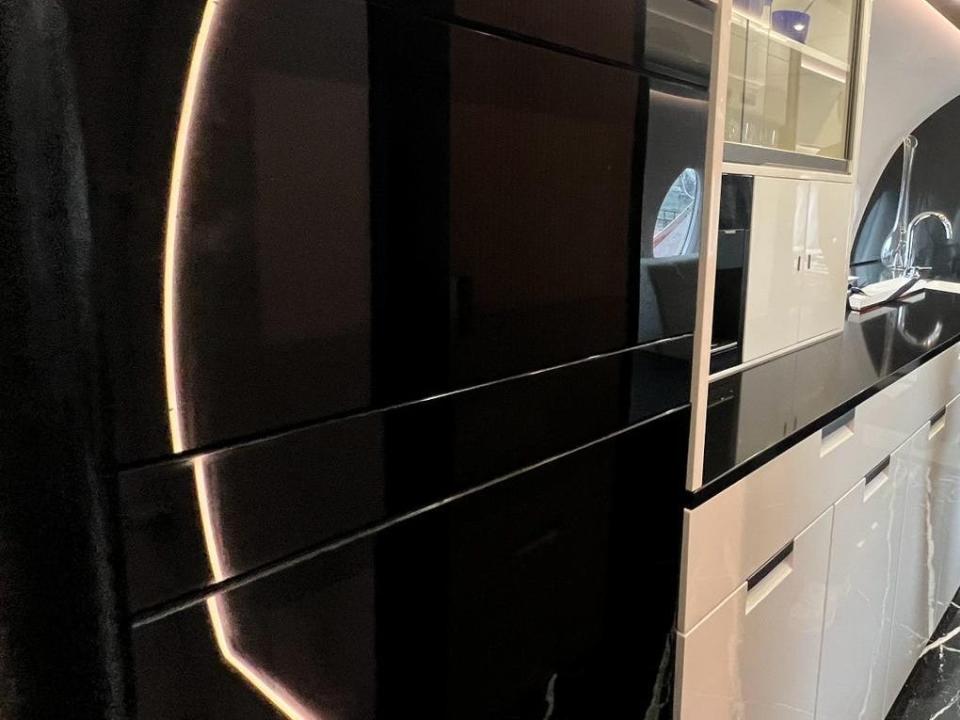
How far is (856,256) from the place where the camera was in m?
2.86

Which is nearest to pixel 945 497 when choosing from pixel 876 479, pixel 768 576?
pixel 876 479

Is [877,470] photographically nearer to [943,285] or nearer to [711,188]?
[711,188]

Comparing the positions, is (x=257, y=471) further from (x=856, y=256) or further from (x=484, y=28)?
(x=856, y=256)

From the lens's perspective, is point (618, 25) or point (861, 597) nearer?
point (618, 25)

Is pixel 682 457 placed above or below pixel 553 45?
below

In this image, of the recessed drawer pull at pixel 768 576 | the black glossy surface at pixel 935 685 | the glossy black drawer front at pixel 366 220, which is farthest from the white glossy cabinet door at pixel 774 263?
the black glossy surface at pixel 935 685

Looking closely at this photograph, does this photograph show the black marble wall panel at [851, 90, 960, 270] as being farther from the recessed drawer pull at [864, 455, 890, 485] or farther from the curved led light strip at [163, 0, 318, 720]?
the curved led light strip at [163, 0, 318, 720]

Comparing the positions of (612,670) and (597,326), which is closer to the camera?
(597,326)

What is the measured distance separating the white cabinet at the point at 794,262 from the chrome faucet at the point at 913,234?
1.30 meters

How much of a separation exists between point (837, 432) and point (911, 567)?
78 centimetres

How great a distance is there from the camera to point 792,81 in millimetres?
1729

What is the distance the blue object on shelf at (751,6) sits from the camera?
1484mm

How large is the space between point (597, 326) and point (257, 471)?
0.42 meters

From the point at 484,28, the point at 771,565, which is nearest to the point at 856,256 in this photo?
the point at 771,565
